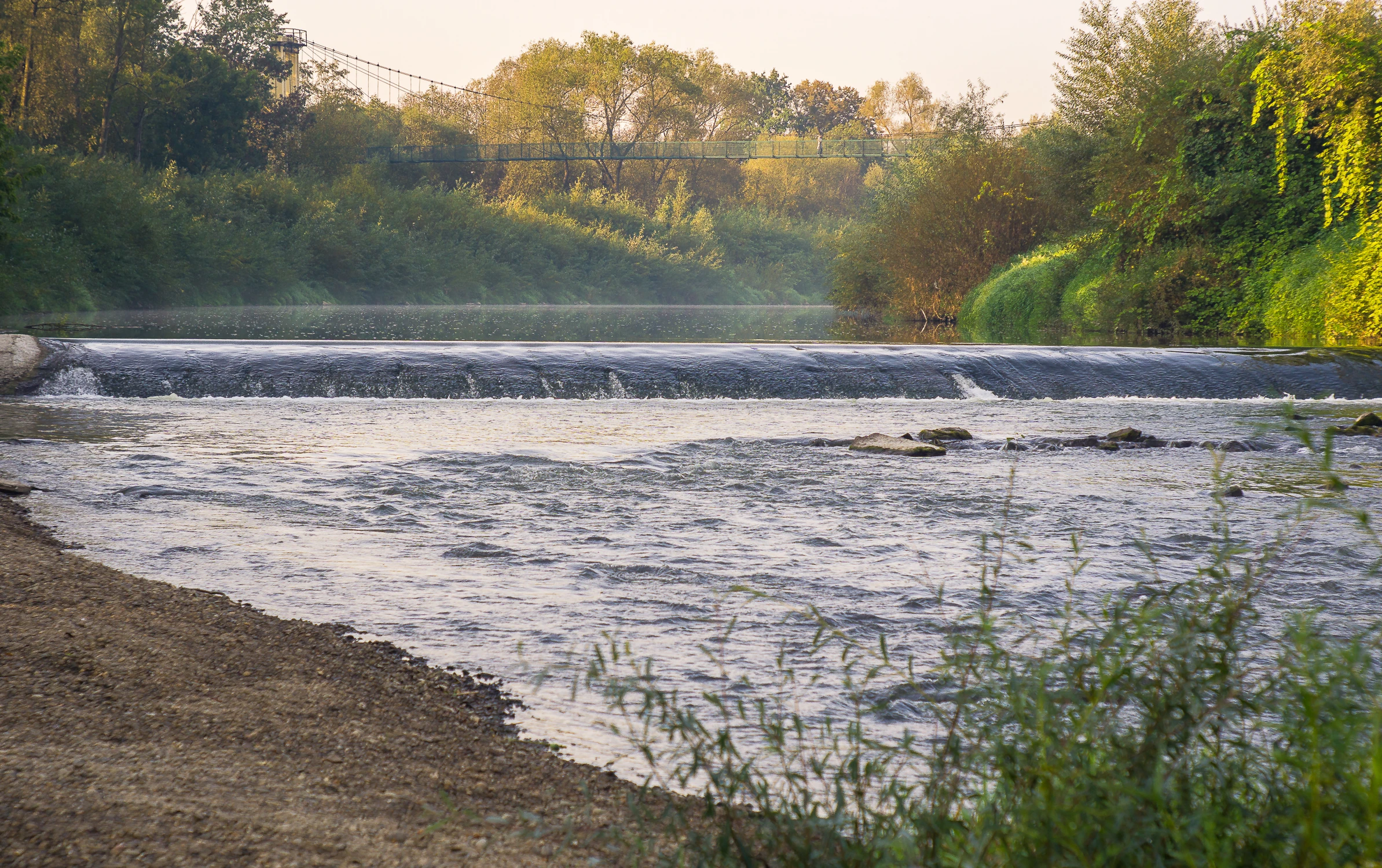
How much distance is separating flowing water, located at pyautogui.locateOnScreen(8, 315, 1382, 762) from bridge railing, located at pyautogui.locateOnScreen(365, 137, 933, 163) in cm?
4404

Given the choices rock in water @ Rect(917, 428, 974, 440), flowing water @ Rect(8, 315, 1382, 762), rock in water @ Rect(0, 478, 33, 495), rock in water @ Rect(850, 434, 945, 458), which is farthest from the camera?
rock in water @ Rect(917, 428, 974, 440)

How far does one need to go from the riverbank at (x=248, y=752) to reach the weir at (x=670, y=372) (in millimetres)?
8365

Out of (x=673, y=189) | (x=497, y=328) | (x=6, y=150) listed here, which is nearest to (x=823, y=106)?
(x=673, y=189)

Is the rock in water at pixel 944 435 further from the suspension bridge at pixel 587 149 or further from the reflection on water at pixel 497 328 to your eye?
the suspension bridge at pixel 587 149

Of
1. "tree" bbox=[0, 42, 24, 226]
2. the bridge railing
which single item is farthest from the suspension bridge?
"tree" bbox=[0, 42, 24, 226]

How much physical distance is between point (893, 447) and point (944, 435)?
2.90 ft

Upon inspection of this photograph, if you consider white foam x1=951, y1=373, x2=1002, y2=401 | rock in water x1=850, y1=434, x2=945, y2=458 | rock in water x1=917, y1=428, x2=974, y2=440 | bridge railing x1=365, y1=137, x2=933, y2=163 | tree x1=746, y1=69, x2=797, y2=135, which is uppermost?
tree x1=746, y1=69, x2=797, y2=135

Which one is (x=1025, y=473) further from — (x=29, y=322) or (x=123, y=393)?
(x=29, y=322)

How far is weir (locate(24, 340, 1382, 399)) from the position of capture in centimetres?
1216

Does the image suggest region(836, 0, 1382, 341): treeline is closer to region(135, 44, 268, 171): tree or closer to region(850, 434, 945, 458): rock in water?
region(850, 434, 945, 458): rock in water

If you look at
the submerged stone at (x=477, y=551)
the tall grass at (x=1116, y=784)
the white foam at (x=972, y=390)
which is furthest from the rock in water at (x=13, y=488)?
the white foam at (x=972, y=390)

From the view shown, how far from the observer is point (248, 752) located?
2.79 meters

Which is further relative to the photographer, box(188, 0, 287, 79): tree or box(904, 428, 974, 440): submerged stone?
→ box(188, 0, 287, 79): tree

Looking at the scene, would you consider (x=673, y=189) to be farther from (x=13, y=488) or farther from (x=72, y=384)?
(x=13, y=488)
